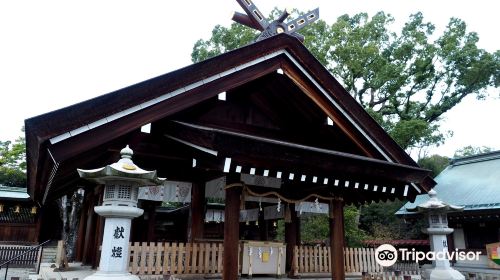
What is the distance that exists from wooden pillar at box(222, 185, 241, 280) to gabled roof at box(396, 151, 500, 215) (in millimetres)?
10887

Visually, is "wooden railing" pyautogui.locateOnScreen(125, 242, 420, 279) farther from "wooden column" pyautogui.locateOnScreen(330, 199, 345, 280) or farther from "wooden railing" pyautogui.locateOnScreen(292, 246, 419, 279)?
"wooden column" pyautogui.locateOnScreen(330, 199, 345, 280)

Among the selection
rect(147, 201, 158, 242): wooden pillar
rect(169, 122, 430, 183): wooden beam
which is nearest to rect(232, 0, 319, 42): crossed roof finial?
rect(169, 122, 430, 183): wooden beam

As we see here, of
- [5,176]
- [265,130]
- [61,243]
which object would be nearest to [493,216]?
[265,130]

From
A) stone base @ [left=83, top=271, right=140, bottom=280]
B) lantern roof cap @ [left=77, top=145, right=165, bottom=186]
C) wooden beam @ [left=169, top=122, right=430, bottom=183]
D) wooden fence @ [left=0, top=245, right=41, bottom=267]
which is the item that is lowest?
wooden fence @ [left=0, top=245, right=41, bottom=267]

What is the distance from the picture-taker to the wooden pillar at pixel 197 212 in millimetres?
8961

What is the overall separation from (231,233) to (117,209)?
250cm

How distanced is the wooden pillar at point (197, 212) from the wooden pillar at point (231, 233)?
2.34 m

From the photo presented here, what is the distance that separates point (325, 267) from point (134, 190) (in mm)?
7059

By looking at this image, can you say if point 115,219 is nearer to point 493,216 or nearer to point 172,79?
point 172,79

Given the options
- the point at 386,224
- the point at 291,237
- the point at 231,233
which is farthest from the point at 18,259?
the point at 386,224

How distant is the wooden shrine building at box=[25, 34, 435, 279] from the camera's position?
20.9 ft

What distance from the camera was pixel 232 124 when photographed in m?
8.67

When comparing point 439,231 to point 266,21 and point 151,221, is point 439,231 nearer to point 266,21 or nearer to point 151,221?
point 266,21

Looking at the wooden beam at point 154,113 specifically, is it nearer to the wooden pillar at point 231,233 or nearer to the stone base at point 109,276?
the wooden pillar at point 231,233
